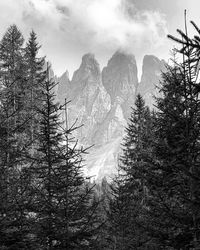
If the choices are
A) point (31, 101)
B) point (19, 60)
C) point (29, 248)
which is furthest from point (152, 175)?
point (19, 60)

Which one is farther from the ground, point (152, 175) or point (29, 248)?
point (152, 175)

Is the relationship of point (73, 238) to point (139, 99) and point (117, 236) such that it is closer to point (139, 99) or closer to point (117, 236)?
point (117, 236)

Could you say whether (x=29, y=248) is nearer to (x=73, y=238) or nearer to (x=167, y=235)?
(x=73, y=238)

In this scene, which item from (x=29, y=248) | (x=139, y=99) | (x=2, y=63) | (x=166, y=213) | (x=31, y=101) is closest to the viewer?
(x=29, y=248)

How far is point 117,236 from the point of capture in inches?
616

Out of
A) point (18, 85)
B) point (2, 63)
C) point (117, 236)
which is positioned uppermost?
point (2, 63)

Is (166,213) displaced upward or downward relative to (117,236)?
upward

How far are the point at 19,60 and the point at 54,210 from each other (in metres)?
22.5

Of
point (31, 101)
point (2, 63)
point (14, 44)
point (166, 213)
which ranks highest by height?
point (14, 44)

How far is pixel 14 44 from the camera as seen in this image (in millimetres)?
27516

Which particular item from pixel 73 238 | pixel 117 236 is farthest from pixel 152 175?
pixel 117 236

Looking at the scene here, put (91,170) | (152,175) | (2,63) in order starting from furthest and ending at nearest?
(91,170), (2,63), (152,175)

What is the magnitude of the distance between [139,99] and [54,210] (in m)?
16.1

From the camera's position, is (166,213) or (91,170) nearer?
(166,213)
